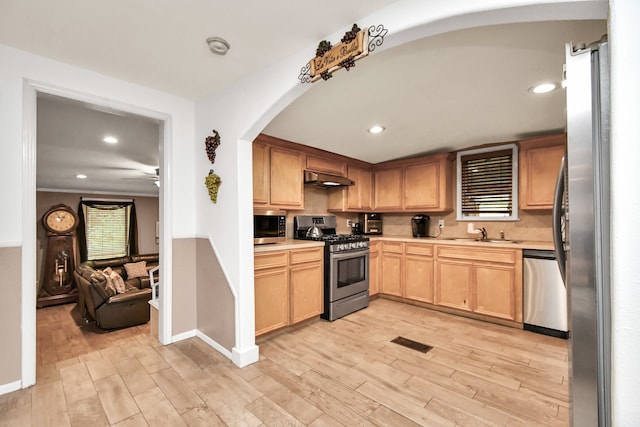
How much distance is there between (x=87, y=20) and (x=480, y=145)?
4116 millimetres

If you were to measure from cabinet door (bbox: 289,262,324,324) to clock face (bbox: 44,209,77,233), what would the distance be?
6.18 m

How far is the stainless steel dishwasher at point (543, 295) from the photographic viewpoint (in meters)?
2.90

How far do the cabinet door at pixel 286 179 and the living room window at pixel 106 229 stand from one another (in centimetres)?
632

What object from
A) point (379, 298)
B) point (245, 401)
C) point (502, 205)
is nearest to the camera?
point (245, 401)

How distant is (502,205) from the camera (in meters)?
3.79

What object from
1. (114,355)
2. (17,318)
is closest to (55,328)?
(114,355)

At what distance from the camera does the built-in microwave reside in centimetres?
312

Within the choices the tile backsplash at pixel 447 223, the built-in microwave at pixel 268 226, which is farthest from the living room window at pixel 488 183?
the built-in microwave at pixel 268 226

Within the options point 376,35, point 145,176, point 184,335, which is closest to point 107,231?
point 145,176

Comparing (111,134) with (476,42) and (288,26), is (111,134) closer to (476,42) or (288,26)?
(288,26)

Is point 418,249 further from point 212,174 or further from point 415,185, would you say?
point 212,174

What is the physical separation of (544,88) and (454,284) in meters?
2.31

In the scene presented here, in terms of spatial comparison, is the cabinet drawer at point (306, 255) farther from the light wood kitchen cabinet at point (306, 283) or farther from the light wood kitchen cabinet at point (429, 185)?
the light wood kitchen cabinet at point (429, 185)

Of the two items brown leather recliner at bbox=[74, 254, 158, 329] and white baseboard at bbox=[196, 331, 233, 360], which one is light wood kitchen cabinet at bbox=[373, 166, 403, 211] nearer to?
white baseboard at bbox=[196, 331, 233, 360]
